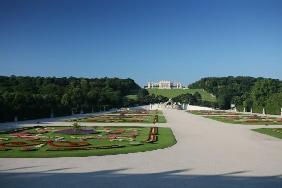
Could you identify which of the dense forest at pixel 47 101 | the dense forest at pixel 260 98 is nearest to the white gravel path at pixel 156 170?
the dense forest at pixel 47 101

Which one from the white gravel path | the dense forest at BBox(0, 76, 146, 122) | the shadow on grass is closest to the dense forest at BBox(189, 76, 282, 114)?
the dense forest at BBox(0, 76, 146, 122)

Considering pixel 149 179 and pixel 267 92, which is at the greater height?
pixel 267 92

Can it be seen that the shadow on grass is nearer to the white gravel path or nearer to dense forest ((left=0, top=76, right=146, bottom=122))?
the white gravel path

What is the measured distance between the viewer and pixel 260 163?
1305cm

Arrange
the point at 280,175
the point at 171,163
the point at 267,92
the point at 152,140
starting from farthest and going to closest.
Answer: the point at 267,92 < the point at 152,140 < the point at 171,163 < the point at 280,175

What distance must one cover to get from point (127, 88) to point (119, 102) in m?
46.9

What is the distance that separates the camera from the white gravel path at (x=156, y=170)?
996 cm

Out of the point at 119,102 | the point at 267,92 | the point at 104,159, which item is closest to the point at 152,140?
the point at 104,159

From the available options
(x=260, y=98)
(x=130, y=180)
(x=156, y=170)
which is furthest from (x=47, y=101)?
(x=130, y=180)

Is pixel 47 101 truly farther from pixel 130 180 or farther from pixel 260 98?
pixel 130 180

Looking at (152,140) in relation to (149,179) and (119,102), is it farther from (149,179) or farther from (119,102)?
(119,102)

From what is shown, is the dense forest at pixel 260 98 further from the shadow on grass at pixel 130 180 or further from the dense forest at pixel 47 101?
the shadow on grass at pixel 130 180

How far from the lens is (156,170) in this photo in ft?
38.1

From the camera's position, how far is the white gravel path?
9961 millimetres
